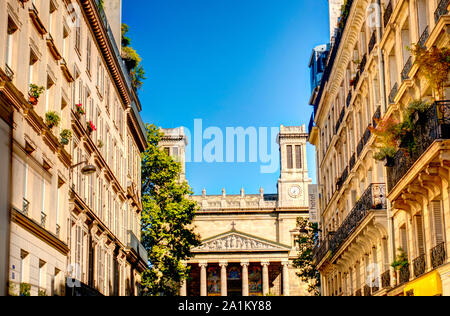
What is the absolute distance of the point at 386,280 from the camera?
1070 inches

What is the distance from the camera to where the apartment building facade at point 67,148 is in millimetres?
19062

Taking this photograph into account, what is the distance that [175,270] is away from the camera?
4859cm

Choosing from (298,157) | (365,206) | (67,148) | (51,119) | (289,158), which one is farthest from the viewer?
(289,158)

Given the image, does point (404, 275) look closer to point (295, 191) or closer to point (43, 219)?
point (43, 219)

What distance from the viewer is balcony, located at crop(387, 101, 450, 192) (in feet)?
57.6

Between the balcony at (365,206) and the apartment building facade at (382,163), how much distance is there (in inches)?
1.6

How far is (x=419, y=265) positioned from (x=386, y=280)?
17.2ft

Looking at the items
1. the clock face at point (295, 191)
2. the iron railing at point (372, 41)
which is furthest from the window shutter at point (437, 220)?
the clock face at point (295, 191)

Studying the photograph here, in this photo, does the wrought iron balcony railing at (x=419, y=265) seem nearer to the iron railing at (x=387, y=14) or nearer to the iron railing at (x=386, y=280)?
the iron railing at (x=386, y=280)

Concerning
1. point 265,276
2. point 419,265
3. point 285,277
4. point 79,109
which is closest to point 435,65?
point 419,265

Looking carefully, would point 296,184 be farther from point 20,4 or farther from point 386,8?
point 20,4

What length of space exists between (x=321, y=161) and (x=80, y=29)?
72.3 feet

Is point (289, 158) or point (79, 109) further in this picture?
point (289, 158)

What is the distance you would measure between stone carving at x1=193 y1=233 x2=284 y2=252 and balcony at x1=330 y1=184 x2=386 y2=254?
5778 centimetres
